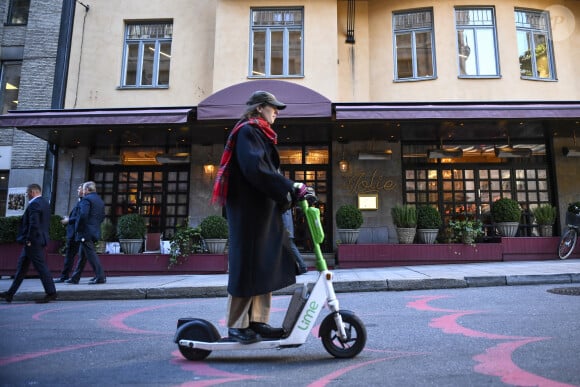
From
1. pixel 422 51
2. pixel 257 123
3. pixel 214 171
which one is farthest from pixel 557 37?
pixel 257 123

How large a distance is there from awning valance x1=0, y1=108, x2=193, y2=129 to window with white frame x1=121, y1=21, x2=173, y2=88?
2.86 m

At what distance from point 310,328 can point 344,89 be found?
10.1 meters

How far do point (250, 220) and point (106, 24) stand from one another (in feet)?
40.8

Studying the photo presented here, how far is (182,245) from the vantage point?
10.2 metres

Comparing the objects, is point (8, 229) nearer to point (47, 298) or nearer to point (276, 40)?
point (47, 298)

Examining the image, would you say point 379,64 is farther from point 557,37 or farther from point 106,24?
point 106,24

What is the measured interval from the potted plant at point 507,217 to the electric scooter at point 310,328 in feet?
28.8

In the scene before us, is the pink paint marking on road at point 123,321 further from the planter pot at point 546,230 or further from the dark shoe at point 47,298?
the planter pot at point 546,230

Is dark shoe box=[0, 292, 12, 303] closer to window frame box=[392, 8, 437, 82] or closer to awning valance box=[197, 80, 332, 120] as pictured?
awning valance box=[197, 80, 332, 120]

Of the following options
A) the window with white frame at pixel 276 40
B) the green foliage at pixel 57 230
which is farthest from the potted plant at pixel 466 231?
the green foliage at pixel 57 230

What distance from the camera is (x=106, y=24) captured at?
13.1 metres

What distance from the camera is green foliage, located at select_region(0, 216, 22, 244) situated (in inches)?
412

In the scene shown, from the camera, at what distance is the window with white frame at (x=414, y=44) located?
40.7 ft

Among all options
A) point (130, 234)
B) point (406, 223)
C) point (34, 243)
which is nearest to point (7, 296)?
point (34, 243)
